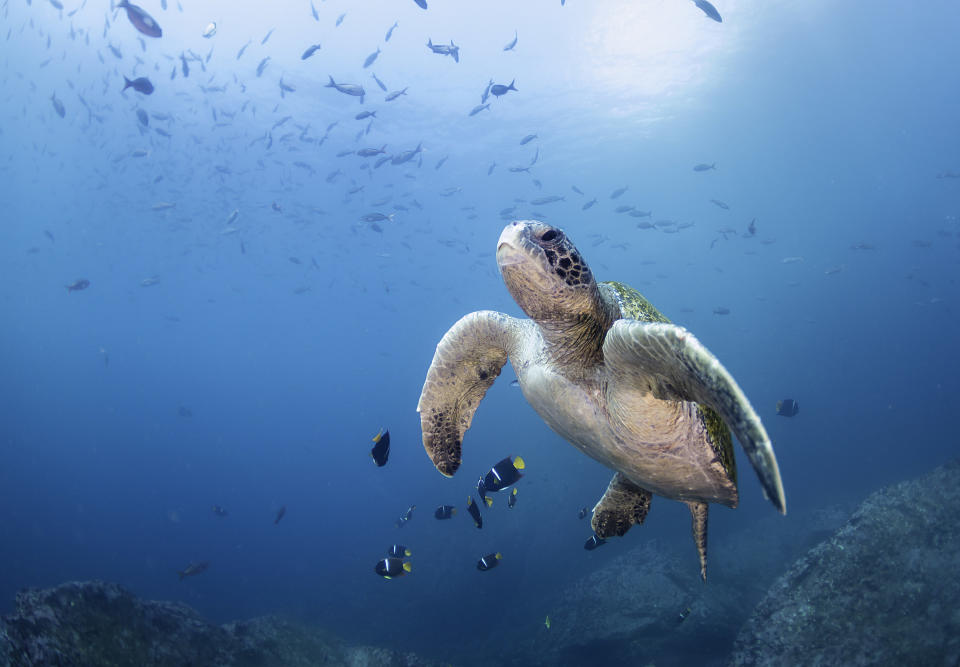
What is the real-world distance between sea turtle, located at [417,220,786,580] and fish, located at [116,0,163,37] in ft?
30.7

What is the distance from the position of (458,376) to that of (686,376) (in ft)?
6.32

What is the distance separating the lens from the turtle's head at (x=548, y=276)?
223cm

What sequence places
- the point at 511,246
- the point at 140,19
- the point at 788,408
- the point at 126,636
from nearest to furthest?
the point at 511,246 < the point at 126,636 < the point at 788,408 < the point at 140,19

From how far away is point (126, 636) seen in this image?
479 centimetres

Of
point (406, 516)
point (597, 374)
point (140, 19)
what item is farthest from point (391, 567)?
point (140, 19)

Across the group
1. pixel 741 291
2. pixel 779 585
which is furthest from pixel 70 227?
pixel 741 291

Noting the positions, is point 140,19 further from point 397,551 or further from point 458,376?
point 397,551

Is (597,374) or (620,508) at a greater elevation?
(597,374)

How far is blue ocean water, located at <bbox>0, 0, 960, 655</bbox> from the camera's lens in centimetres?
1883

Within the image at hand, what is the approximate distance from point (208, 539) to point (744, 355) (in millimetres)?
50708

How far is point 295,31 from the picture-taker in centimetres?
1998

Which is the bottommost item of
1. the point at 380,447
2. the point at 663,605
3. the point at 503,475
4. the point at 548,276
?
the point at 663,605

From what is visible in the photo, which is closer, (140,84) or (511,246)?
(511,246)

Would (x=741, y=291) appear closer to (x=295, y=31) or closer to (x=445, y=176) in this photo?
(x=445, y=176)
